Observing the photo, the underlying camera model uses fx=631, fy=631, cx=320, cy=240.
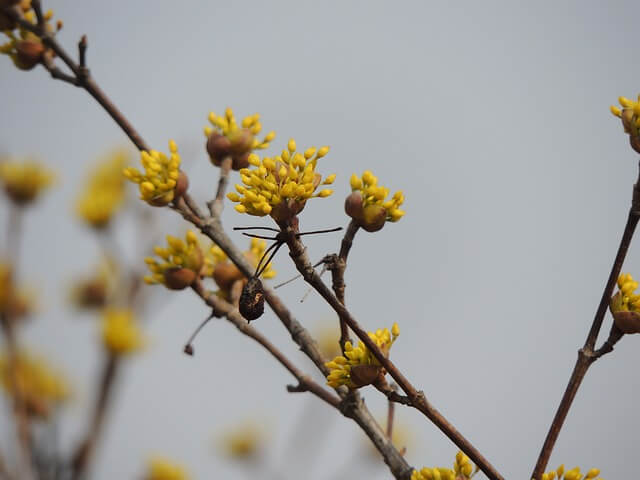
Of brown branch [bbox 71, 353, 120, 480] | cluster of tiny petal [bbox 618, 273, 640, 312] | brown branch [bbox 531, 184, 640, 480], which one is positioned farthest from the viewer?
brown branch [bbox 71, 353, 120, 480]

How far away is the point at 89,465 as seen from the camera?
328 cm

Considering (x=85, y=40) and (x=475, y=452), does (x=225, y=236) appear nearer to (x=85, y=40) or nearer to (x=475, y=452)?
(x=85, y=40)

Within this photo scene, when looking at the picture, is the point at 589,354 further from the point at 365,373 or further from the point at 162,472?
the point at 162,472

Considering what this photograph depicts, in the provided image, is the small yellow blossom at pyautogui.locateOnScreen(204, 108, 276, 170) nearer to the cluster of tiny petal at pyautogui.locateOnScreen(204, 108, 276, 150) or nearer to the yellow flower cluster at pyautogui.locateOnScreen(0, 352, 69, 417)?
the cluster of tiny petal at pyautogui.locateOnScreen(204, 108, 276, 150)

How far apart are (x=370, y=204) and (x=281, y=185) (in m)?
0.25

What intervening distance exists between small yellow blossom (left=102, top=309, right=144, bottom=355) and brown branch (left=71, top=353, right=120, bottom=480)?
63mm

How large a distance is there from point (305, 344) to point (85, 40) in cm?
100

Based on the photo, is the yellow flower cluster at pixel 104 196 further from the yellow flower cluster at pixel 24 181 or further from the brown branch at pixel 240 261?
the brown branch at pixel 240 261

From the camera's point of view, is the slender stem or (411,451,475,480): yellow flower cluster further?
the slender stem

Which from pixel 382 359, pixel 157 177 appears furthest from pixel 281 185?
pixel 157 177

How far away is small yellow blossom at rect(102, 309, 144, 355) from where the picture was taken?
374cm

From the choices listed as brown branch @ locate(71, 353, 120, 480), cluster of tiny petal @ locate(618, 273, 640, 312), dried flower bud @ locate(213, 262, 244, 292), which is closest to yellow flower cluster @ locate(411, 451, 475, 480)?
→ cluster of tiny petal @ locate(618, 273, 640, 312)

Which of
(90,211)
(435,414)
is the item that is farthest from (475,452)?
(90,211)

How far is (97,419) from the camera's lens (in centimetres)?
340
